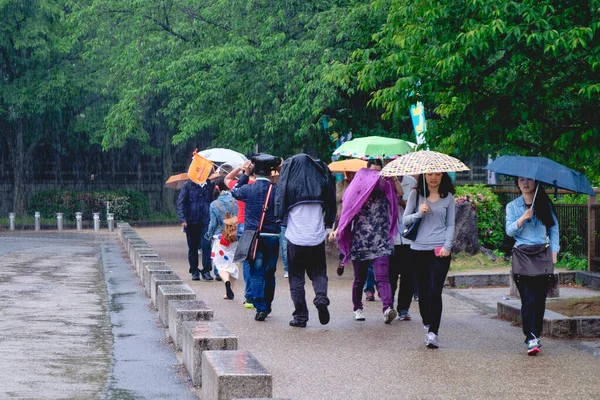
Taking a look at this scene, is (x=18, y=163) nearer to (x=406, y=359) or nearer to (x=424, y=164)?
(x=424, y=164)

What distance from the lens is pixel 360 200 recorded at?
11.0 meters

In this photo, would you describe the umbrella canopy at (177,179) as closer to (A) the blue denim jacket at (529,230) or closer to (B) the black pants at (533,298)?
(A) the blue denim jacket at (529,230)

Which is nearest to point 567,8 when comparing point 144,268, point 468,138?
point 468,138

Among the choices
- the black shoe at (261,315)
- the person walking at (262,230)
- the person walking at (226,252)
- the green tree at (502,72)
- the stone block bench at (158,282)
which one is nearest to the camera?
the green tree at (502,72)

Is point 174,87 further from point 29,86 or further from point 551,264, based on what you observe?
point 29,86

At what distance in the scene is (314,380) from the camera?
7680mm

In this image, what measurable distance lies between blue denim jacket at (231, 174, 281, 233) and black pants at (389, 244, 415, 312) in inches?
56.0

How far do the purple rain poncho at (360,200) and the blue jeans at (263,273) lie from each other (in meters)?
0.78

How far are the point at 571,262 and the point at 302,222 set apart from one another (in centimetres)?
784

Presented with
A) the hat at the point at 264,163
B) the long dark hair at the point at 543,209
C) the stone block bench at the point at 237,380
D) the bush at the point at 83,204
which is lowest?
the stone block bench at the point at 237,380

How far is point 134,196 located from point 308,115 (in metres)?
24.7

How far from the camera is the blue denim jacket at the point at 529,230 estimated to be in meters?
9.25

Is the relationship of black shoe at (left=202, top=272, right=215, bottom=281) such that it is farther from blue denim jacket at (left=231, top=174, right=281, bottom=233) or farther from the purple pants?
the purple pants

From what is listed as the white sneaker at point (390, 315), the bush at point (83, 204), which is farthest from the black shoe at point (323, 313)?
the bush at point (83, 204)
